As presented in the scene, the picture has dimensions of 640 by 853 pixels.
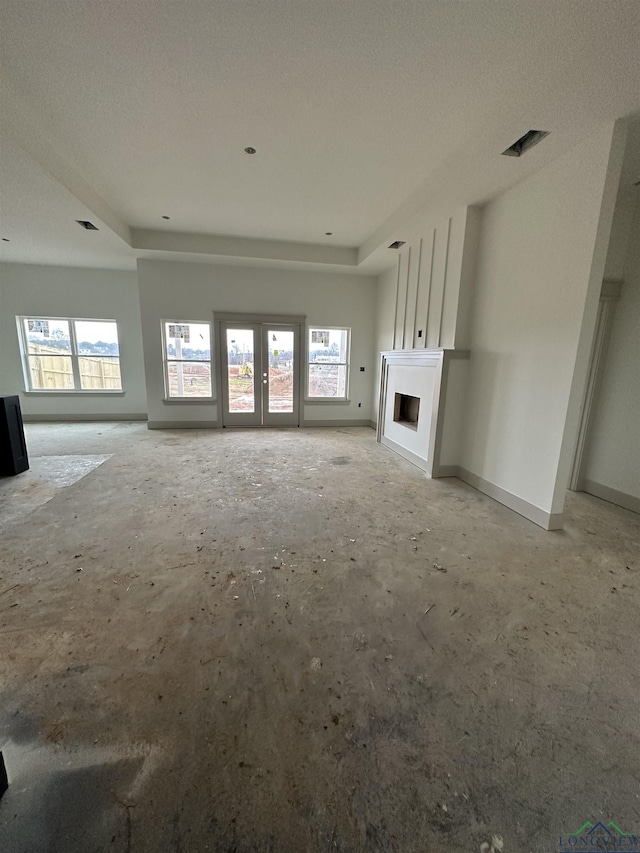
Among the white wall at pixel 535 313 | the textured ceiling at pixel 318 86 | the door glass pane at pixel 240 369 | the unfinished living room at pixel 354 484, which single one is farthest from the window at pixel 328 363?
the white wall at pixel 535 313

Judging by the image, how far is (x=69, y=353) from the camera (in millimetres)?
6887

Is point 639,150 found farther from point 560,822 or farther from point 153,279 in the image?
point 153,279

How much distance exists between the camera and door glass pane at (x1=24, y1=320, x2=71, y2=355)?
22.1 ft

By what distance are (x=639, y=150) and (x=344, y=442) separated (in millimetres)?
4522

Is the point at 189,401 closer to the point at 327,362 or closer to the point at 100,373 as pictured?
the point at 100,373

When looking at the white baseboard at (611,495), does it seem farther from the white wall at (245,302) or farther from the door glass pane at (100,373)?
the door glass pane at (100,373)

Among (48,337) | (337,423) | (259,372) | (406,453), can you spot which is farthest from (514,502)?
(48,337)

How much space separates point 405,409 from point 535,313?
266 cm

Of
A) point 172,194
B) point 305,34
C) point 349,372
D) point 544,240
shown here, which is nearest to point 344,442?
point 349,372

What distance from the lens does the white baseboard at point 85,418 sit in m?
6.92

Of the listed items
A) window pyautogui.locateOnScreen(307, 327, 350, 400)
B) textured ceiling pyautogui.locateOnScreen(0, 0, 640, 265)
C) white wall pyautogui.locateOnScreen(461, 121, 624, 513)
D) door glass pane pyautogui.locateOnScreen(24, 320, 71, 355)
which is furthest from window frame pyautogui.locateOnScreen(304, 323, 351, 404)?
door glass pane pyautogui.locateOnScreen(24, 320, 71, 355)

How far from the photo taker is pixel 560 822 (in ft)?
3.45

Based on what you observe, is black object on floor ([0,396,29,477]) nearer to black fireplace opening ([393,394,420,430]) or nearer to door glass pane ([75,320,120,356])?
door glass pane ([75,320,120,356])

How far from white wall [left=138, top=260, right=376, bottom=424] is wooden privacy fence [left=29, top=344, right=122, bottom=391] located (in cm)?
149
